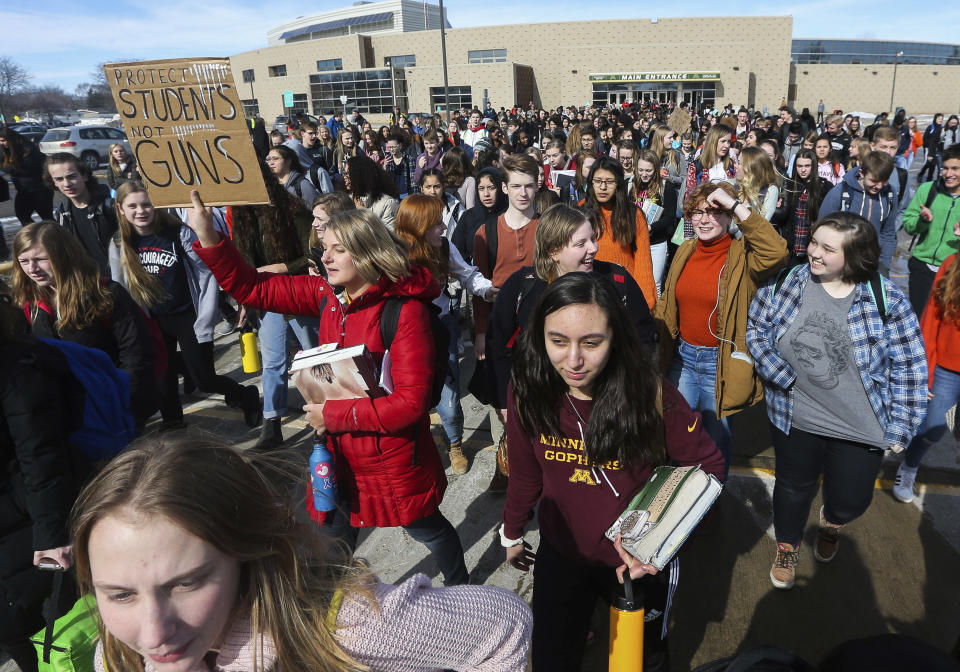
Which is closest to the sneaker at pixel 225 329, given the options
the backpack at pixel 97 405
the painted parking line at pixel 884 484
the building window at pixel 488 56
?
the backpack at pixel 97 405

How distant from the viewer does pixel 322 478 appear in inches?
92.2

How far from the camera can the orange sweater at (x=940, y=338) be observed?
329 cm

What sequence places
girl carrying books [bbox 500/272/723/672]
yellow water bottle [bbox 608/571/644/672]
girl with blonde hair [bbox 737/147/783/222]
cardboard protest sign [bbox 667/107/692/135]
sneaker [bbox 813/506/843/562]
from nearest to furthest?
1. yellow water bottle [bbox 608/571/644/672]
2. girl carrying books [bbox 500/272/723/672]
3. sneaker [bbox 813/506/843/562]
4. girl with blonde hair [bbox 737/147/783/222]
5. cardboard protest sign [bbox 667/107/692/135]

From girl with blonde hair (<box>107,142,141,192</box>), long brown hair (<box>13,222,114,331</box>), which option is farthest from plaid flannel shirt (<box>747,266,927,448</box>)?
girl with blonde hair (<box>107,142,141,192</box>)

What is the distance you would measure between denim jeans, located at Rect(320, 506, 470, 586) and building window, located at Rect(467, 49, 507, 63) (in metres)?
57.3

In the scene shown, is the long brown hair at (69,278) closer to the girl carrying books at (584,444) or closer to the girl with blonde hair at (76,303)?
the girl with blonde hair at (76,303)

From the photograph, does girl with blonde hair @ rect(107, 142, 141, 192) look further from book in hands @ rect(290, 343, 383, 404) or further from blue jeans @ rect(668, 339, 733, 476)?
blue jeans @ rect(668, 339, 733, 476)

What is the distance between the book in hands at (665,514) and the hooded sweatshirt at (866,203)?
4.63m

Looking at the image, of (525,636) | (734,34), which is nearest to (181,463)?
(525,636)

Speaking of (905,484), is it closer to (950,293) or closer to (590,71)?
(950,293)

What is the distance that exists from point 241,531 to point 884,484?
404 centimetres

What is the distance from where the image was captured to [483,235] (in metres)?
4.31

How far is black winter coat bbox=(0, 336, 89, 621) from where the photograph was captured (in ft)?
6.55

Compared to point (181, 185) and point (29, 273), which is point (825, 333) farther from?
point (29, 273)
